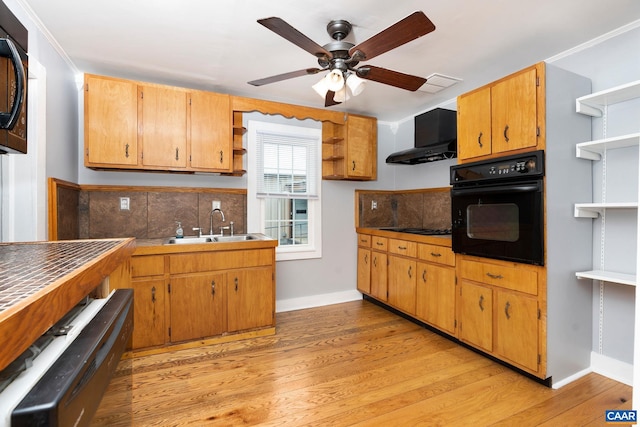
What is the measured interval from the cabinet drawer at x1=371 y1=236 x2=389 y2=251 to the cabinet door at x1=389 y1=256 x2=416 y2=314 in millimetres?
171

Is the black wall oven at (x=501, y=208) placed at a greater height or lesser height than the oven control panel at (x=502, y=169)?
lesser

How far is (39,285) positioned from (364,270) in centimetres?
362

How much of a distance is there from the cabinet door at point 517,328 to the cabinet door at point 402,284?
0.92 metres

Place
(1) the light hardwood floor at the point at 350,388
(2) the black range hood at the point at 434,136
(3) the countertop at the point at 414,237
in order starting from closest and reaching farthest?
(1) the light hardwood floor at the point at 350,388, (3) the countertop at the point at 414,237, (2) the black range hood at the point at 434,136

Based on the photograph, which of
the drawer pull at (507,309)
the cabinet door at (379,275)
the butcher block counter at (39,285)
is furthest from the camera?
the cabinet door at (379,275)

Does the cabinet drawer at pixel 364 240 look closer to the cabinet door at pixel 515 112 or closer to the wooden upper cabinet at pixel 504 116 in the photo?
the wooden upper cabinet at pixel 504 116

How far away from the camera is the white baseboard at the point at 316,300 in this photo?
369 cm

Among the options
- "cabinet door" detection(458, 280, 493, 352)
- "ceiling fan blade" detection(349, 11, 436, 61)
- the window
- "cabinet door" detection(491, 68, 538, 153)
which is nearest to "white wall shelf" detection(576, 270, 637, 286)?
"cabinet door" detection(458, 280, 493, 352)

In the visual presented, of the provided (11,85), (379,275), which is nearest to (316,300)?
(379,275)

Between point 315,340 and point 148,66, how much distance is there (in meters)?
2.89

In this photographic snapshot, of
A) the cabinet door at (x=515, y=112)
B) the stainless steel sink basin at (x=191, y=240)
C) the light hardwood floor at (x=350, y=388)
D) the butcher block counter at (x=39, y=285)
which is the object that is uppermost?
the cabinet door at (x=515, y=112)

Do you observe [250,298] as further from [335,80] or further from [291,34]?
[291,34]

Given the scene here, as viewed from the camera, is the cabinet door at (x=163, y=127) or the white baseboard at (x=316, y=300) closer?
the cabinet door at (x=163, y=127)

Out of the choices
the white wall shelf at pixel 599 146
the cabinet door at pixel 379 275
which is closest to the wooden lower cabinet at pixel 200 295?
the cabinet door at pixel 379 275
